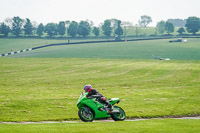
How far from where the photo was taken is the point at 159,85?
37.6 meters

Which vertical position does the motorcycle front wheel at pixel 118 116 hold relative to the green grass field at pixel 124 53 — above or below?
above

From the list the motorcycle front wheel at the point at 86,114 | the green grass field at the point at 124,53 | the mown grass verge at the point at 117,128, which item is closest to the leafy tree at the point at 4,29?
the green grass field at the point at 124,53

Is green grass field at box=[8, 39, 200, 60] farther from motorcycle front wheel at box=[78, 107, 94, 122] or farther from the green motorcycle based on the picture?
motorcycle front wheel at box=[78, 107, 94, 122]

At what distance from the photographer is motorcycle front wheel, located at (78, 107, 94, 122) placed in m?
18.7

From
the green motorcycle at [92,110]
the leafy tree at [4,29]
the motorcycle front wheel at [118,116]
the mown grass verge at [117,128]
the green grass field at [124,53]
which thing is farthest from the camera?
the leafy tree at [4,29]

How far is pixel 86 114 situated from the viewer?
1880 centimetres

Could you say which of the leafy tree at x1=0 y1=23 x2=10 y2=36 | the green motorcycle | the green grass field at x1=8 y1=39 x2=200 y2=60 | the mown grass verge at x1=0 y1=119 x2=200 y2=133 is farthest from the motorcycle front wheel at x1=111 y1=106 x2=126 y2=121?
the leafy tree at x1=0 y1=23 x2=10 y2=36

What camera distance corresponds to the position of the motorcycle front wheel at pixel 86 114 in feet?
61.3

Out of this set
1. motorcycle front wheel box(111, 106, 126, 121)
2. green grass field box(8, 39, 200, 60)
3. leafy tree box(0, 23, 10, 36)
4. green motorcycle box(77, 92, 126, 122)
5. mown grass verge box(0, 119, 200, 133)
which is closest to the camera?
mown grass verge box(0, 119, 200, 133)

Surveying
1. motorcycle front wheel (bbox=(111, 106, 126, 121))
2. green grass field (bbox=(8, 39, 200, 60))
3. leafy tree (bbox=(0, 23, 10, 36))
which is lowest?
green grass field (bbox=(8, 39, 200, 60))

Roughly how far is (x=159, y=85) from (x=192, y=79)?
7.12m

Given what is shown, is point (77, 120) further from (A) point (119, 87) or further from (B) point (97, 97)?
(A) point (119, 87)

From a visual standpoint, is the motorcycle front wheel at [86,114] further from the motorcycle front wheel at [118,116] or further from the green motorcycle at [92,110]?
the motorcycle front wheel at [118,116]

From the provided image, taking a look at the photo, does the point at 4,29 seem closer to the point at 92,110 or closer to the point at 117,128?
the point at 92,110
